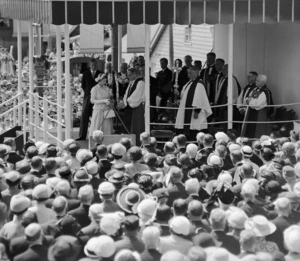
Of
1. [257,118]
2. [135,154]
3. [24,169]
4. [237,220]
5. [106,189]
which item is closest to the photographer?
[237,220]

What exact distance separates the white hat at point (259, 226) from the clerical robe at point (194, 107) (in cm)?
811

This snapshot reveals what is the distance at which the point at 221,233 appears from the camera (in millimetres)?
8359

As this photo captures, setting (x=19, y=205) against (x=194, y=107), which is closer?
(x=19, y=205)

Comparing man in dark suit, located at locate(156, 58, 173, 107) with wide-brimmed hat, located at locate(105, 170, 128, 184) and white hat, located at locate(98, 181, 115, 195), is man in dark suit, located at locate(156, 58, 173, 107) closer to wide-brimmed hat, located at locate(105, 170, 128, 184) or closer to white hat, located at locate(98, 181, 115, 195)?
wide-brimmed hat, located at locate(105, 170, 128, 184)

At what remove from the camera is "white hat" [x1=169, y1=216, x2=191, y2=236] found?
8062mm

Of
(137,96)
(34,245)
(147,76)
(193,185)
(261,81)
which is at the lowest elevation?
(34,245)

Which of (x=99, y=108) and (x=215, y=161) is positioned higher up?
Result: (x=99, y=108)

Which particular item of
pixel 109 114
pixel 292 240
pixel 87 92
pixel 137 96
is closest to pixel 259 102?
pixel 137 96

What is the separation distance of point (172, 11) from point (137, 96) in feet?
5.93

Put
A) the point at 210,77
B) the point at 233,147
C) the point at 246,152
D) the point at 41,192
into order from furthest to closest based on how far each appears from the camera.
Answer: the point at 210,77
the point at 233,147
the point at 246,152
the point at 41,192

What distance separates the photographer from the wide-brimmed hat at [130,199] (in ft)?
30.9

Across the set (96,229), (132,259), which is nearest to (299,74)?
(96,229)

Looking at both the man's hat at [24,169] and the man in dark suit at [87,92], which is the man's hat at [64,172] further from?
the man in dark suit at [87,92]

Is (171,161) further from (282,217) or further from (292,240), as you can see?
(292,240)
